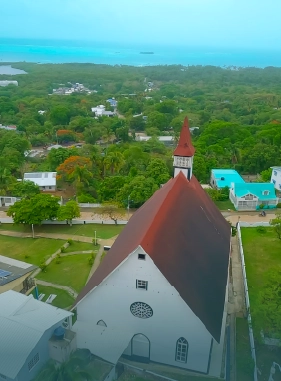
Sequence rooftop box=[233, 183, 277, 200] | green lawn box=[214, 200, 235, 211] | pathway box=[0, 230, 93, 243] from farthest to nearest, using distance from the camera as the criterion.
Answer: green lawn box=[214, 200, 235, 211] → rooftop box=[233, 183, 277, 200] → pathway box=[0, 230, 93, 243]

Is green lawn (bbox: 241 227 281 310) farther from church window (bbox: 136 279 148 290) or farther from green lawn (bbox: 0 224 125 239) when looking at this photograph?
green lawn (bbox: 0 224 125 239)

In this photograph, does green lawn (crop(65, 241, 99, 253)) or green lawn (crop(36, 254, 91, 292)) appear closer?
green lawn (crop(36, 254, 91, 292))

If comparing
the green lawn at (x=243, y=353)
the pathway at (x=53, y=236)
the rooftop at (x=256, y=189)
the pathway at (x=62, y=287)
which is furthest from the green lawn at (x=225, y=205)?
the pathway at (x=62, y=287)

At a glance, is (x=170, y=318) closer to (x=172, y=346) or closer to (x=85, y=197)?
(x=172, y=346)

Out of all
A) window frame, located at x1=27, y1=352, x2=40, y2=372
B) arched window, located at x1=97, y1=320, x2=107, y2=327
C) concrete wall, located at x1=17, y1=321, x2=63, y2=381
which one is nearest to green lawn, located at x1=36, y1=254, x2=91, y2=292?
arched window, located at x1=97, y1=320, x2=107, y2=327

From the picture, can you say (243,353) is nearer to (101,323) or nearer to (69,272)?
(101,323)

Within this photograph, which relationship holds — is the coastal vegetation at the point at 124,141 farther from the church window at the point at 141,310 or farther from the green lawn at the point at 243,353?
the church window at the point at 141,310
